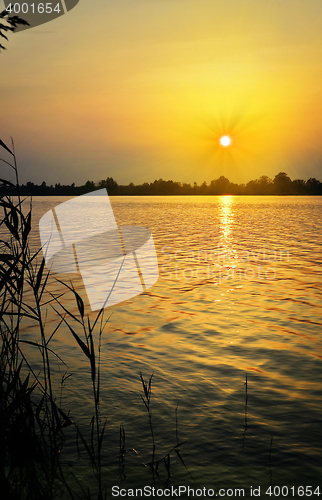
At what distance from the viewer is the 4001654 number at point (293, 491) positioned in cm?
434

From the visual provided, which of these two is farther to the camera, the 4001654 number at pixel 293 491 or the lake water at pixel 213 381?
the lake water at pixel 213 381

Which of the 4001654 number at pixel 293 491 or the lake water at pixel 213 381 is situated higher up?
the lake water at pixel 213 381

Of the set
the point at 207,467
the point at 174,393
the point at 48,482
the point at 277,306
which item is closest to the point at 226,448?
the point at 207,467

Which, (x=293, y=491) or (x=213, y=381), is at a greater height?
(x=213, y=381)

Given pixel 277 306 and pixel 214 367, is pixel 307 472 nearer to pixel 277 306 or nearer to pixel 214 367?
pixel 214 367

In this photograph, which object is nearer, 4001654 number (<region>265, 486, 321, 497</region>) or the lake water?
4001654 number (<region>265, 486, 321, 497</region>)

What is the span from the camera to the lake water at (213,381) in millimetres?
4781

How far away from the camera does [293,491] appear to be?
4.37 metres

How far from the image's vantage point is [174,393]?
6367mm

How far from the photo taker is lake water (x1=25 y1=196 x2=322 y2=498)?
4781 mm

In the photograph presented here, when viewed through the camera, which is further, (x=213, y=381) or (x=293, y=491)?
(x=213, y=381)

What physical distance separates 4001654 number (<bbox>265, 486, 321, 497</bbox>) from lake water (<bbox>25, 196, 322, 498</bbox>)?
83 mm

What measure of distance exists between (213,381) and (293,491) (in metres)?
2.44

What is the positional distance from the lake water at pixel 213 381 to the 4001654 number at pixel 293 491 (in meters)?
0.08
